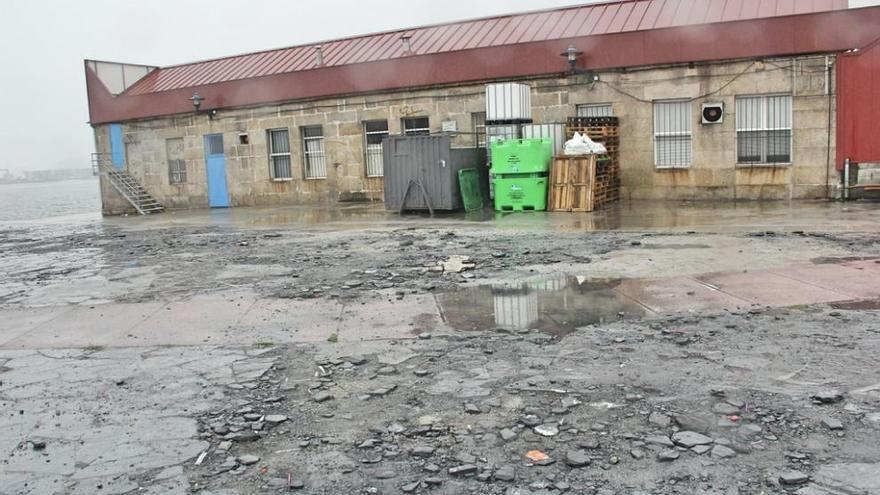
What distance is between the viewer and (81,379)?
5.86 m

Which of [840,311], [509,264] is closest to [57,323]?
[509,264]

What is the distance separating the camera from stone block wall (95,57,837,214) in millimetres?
17484

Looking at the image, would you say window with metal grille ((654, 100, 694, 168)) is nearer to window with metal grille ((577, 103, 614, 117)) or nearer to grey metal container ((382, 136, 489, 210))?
window with metal grille ((577, 103, 614, 117))

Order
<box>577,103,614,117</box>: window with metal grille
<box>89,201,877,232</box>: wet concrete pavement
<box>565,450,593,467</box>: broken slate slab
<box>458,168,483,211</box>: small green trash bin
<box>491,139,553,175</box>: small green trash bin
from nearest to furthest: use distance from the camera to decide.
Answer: <box>565,450,593,467</box>: broken slate slab → <box>89,201,877,232</box>: wet concrete pavement → <box>491,139,553,175</box>: small green trash bin → <box>458,168,483,211</box>: small green trash bin → <box>577,103,614,117</box>: window with metal grille

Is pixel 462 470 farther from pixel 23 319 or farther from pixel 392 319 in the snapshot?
pixel 23 319

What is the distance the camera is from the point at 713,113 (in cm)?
1820

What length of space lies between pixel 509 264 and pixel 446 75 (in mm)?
12738

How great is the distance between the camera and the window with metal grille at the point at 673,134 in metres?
18.8

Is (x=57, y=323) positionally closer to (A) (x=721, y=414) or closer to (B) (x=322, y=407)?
(B) (x=322, y=407)

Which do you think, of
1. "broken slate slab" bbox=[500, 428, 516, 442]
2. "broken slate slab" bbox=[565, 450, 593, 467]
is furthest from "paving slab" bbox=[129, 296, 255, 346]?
"broken slate slab" bbox=[565, 450, 593, 467]

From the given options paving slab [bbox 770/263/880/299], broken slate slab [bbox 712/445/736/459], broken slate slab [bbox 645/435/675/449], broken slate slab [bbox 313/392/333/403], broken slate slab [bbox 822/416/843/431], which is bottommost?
broken slate slab [bbox 712/445/736/459]

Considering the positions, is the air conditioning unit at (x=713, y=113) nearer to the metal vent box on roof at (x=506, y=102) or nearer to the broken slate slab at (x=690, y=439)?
the metal vent box on roof at (x=506, y=102)

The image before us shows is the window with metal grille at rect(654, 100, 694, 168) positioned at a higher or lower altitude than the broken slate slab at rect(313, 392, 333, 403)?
higher

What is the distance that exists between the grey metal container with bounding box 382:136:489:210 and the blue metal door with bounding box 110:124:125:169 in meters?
16.0
